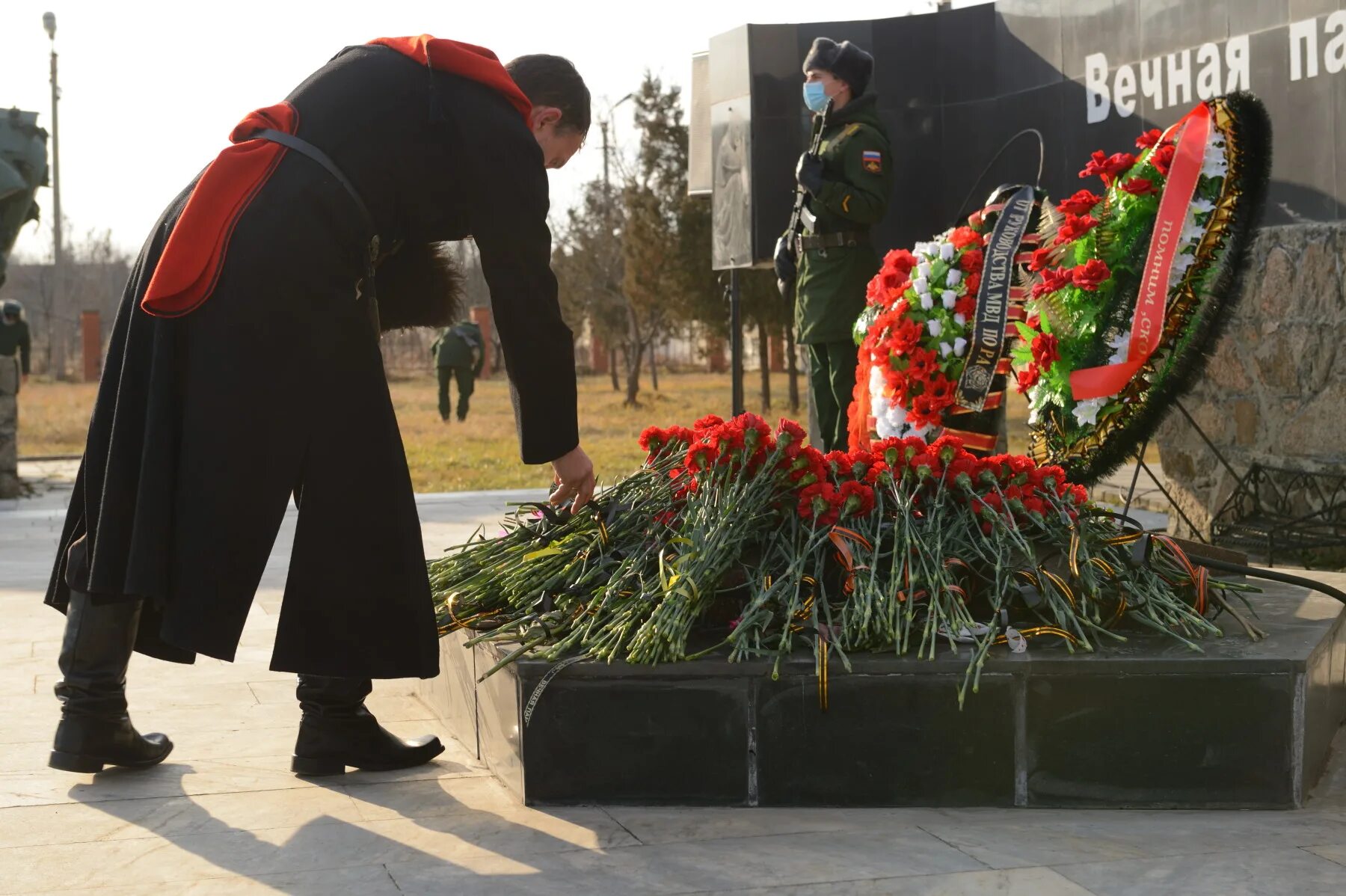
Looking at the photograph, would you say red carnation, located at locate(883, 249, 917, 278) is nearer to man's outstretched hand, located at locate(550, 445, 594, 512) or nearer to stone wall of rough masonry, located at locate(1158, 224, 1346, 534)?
stone wall of rough masonry, located at locate(1158, 224, 1346, 534)

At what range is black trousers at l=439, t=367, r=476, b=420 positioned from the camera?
22141 millimetres

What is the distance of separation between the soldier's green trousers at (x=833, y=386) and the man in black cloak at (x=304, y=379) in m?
3.66

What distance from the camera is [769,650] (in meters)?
2.82

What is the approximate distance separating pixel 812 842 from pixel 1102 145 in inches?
197

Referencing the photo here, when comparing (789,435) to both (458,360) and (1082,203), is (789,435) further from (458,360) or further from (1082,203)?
(458,360)

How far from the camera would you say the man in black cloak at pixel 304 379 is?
2748mm

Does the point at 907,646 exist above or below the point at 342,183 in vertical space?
below

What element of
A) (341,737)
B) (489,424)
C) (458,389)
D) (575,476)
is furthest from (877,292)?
(458,389)

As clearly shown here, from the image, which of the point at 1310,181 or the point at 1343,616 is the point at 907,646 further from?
the point at 1310,181

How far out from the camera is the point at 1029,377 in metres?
4.59

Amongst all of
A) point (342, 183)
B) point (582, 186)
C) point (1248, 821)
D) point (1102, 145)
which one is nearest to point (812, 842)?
point (1248, 821)

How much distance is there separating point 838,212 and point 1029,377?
1942 mm

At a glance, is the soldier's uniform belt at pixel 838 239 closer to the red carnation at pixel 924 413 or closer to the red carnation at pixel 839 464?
the red carnation at pixel 924 413

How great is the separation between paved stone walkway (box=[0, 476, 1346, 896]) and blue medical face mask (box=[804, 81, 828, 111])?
3.85m
